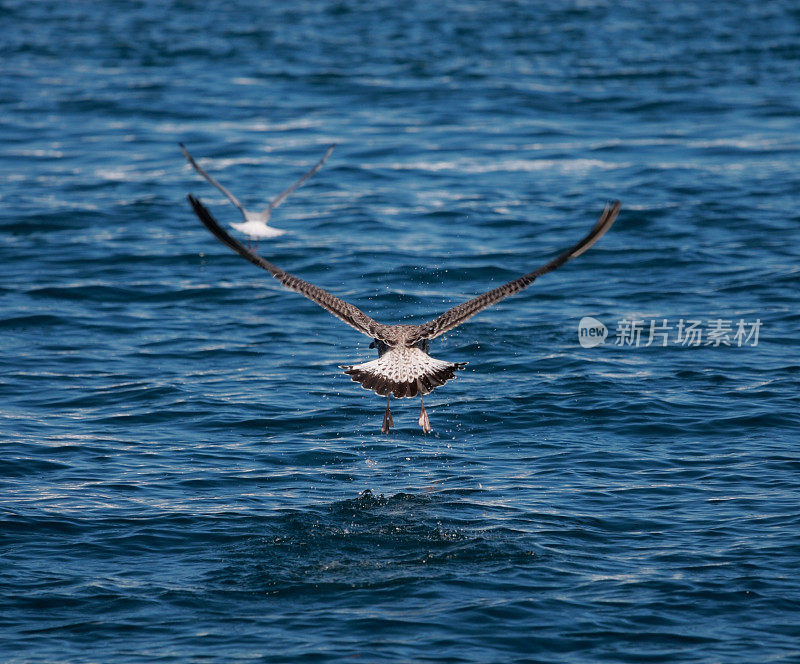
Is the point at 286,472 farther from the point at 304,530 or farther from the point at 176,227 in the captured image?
the point at 176,227

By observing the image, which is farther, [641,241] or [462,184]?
[462,184]

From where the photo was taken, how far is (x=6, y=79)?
3175 cm

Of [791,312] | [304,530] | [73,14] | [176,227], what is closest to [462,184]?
[176,227]

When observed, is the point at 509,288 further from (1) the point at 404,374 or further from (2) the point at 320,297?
(2) the point at 320,297

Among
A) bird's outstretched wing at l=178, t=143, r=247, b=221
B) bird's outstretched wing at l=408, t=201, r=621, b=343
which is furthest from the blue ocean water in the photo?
bird's outstretched wing at l=178, t=143, r=247, b=221

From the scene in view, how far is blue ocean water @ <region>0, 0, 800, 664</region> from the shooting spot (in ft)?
29.2

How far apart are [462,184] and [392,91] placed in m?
7.66

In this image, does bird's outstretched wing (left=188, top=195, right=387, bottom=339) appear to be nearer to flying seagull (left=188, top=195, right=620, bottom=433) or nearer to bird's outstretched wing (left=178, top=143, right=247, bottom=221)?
flying seagull (left=188, top=195, right=620, bottom=433)

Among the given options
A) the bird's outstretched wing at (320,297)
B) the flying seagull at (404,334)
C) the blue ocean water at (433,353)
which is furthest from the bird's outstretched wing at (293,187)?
the flying seagull at (404,334)

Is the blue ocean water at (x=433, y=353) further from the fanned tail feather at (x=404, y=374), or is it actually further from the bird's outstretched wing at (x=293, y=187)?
the bird's outstretched wing at (x=293, y=187)

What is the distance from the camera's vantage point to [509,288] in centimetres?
1054

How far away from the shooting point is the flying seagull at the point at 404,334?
10148mm

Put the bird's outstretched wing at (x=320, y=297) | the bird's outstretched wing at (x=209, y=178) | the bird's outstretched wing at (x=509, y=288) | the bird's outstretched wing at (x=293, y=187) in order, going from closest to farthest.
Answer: the bird's outstretched wing at (x=509, y=288) → the bird's outstretched wing at (x=320, y=297) → the bird's outstretched wing at (x=209, y=178) → the bird's outstretched wing at (x=293, y=187)

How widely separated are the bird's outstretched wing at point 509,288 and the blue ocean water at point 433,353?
1.54 meters
